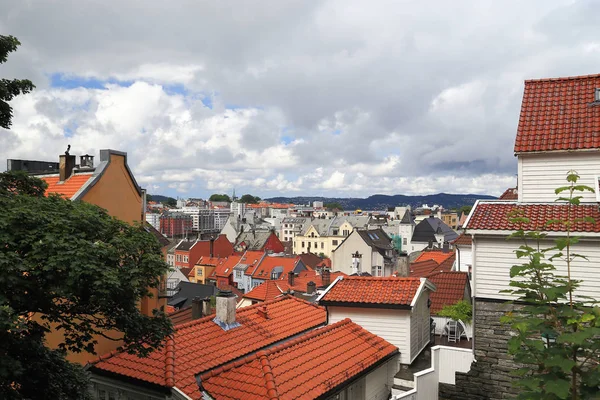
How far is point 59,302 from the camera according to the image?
9.02 meters

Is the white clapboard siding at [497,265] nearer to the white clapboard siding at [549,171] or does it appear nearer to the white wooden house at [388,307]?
the white clapboard siding at [549,171]

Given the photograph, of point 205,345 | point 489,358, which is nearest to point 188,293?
point 205,345

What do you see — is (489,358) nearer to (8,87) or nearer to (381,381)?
(381,381)

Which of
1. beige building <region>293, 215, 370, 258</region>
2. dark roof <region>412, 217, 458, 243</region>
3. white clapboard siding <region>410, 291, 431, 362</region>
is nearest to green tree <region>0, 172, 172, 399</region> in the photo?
white clapboard siding <region>410, 291, 431, 362</region>

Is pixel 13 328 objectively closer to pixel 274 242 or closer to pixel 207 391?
pixel 207 391

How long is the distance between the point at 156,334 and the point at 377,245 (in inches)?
2363

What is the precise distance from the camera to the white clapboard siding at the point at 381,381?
554 inches

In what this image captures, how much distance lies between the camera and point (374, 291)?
1653cm

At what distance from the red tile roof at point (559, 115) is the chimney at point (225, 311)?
10.1m

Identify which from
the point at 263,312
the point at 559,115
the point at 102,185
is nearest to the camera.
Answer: the point at 559,115

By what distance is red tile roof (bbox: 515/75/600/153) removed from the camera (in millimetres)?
13852

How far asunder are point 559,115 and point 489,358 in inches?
313

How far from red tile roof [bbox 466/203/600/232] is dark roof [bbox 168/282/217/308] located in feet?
97.8

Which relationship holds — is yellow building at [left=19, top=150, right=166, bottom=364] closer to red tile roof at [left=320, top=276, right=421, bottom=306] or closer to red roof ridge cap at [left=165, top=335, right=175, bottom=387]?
red roof ridge cap at [left=165, top=335, right=175, bottom=387]
